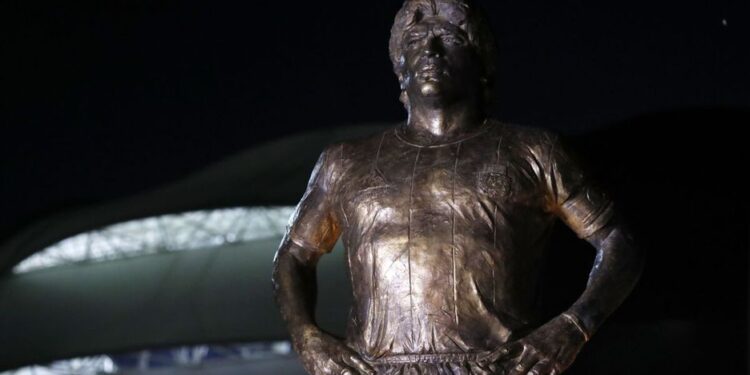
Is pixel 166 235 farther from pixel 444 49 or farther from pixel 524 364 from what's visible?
pixel 524 364

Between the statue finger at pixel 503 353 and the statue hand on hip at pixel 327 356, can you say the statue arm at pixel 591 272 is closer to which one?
the statue finger at pixel 503 353

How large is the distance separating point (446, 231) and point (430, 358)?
0.39m

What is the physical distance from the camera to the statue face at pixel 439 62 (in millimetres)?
6348

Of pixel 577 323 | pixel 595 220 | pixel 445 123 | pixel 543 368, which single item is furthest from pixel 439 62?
pixel 543 368

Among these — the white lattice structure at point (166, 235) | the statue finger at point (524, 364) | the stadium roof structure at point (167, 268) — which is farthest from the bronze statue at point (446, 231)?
the white lattice structure at point (166, 235)

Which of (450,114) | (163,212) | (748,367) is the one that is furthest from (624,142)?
(163,212)

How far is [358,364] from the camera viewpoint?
6062 millimetres

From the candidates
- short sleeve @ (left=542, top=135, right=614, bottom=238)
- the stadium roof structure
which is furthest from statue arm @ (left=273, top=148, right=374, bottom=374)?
the stadium roof structure

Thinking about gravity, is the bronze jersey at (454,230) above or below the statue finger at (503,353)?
above

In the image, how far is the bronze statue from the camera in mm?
6020

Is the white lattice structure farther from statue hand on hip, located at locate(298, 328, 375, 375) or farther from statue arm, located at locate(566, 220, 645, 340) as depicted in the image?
statue arm, located at locate(566, 220, 645, 340)

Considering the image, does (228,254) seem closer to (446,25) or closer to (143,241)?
(143,241)

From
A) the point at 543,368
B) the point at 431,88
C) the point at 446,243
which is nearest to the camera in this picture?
the point at 543,368

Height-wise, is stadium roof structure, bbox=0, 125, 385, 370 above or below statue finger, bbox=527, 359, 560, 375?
below
